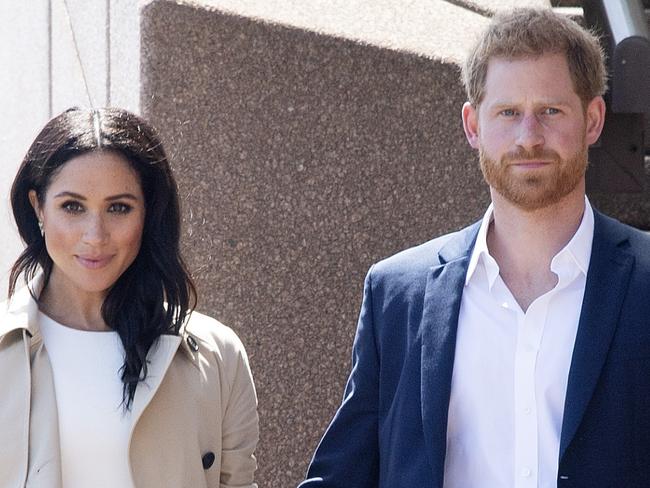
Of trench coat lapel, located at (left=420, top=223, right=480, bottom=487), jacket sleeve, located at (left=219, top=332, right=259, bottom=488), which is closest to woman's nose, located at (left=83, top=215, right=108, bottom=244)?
Answer: jacket sleeve, located at (left=219, top=332, right=259, bottom=488)

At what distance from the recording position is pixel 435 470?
330 cm

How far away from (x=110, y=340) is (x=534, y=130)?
1.41 metres

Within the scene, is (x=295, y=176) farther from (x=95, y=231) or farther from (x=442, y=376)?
(x=442, y=376)

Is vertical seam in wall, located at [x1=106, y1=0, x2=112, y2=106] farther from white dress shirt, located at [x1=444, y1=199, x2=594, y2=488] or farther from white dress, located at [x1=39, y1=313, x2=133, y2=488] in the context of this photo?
white dress shirt, located at [x1=444, y1=199, x2=594, y2=488]

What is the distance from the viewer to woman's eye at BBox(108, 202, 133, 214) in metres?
3.89

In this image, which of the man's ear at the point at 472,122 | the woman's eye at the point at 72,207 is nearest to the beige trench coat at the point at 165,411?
the woman's eye at the point at 72,207

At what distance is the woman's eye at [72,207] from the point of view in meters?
3.85

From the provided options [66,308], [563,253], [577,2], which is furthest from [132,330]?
[577,2]

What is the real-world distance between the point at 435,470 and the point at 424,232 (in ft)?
7.43

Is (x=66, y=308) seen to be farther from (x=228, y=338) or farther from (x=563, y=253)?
(x=563, y=253)

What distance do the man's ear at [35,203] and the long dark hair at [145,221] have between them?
0.01 m

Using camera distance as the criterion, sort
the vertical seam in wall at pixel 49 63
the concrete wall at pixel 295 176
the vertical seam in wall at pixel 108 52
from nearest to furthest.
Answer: the concrete wall at pixel 295 176, the vertical seam in wall at pixel 108 52, the vertical seam in wall at pixel 49 63

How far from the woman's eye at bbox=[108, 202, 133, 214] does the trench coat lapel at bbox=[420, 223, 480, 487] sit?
3.16 ft

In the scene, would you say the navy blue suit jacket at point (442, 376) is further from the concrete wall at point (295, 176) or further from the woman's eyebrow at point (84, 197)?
the concrete wall at point (295, 176)
